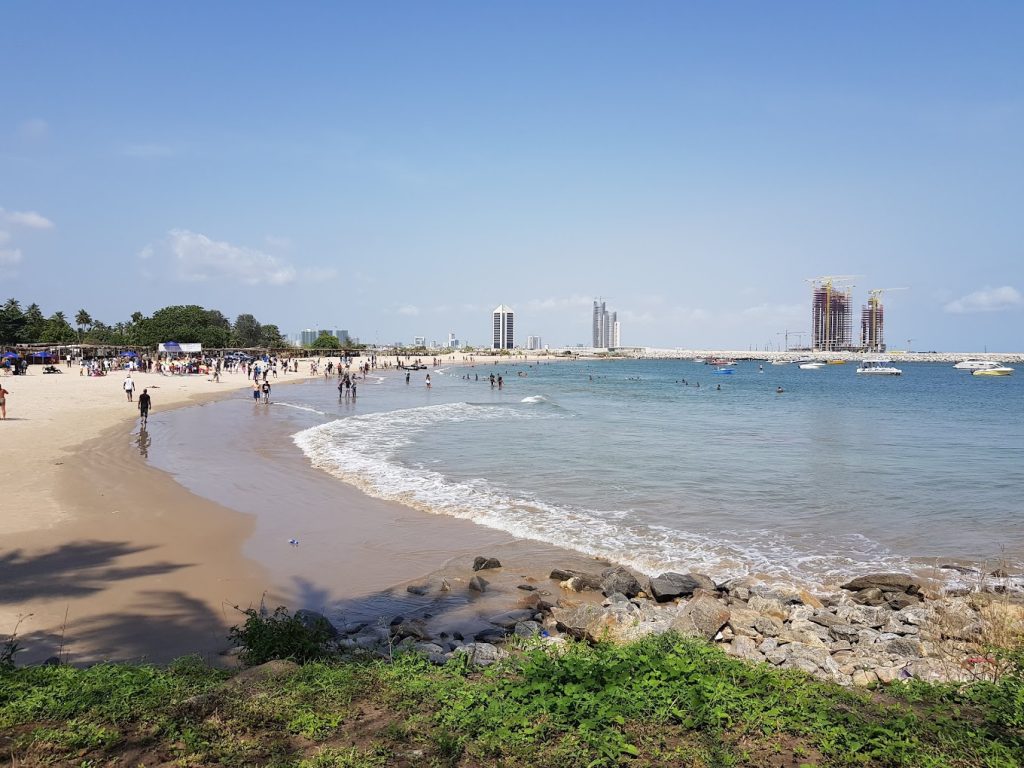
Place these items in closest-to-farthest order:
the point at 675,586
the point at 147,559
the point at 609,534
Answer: the point at 675,586, the point at 147,559, the point at 609,534

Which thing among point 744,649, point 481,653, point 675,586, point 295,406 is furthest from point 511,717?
point 295,406

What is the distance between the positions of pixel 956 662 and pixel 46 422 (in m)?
29.3

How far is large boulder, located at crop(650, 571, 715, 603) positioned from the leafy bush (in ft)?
15.5

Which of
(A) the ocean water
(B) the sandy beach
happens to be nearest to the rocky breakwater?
(A) the ocean water

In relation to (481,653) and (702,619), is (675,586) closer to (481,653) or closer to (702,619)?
(702,619)

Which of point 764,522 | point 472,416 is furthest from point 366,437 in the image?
point 764,522

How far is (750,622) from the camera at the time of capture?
754 centimetres

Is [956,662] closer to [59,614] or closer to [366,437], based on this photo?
[59,614]

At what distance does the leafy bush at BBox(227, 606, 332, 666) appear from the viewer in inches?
231

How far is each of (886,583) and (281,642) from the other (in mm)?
8447

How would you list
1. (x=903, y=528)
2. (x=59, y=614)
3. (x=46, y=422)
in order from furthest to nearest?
(x=46, y=422) → (x=903, y=528) → (x=59, y=614)

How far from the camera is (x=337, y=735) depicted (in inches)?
167

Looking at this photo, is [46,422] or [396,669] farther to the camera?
[46,422]

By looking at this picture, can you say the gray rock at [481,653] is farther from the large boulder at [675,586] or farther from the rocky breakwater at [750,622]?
the large boulder at [675,586]
